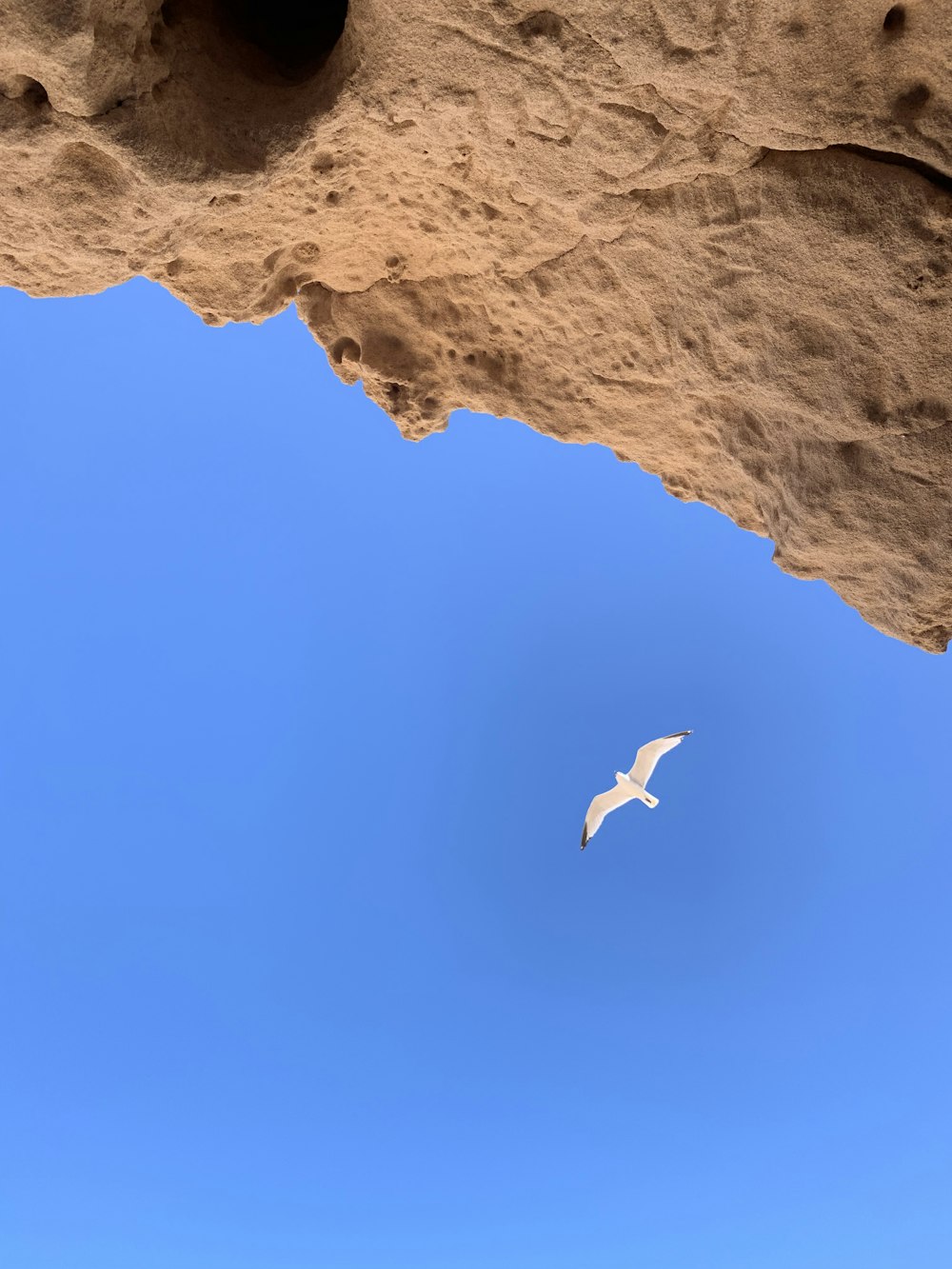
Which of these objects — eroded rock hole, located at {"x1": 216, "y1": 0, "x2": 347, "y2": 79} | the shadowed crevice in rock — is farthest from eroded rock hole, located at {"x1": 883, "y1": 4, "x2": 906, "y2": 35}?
eroded rock hole, located at {"x1": 216, "y1": 0, "x2": 347, "y2": 79}

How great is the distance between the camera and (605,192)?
2.58 m

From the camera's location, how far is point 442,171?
2.83m

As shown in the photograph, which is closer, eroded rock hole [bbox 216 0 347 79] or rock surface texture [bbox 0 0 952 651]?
rock surface texture [bbox 0 0 952 651]

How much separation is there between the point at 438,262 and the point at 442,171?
1.43 ft

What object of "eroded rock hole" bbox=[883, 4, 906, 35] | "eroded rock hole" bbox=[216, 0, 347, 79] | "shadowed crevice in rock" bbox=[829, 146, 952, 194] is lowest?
"shadowed crevice in rock" bbox=[829, 146, 952, 194]

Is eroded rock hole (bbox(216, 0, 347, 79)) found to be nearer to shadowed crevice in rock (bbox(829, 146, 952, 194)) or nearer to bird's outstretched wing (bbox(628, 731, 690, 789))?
shadowed crevice in rock (bbox(829, 146, 952, 194))

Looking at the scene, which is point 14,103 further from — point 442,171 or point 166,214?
point 442,171

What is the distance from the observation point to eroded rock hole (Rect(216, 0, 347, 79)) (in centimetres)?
Result: 264

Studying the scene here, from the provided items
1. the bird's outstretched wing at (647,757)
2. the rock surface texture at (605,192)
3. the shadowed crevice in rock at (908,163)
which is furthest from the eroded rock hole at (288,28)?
the bird's outstretched wing at (647,757)

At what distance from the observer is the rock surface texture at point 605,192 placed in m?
2.11

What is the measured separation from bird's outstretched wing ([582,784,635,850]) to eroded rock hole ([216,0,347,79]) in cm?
415

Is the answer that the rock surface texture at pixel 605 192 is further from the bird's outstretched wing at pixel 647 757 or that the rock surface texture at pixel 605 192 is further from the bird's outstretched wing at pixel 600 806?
the bird's outstretched wing at pixel 600 806

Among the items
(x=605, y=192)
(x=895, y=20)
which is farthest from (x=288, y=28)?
(x=895, y=20)

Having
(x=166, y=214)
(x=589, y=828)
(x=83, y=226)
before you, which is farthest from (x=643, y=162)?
(x=589, y=828)
